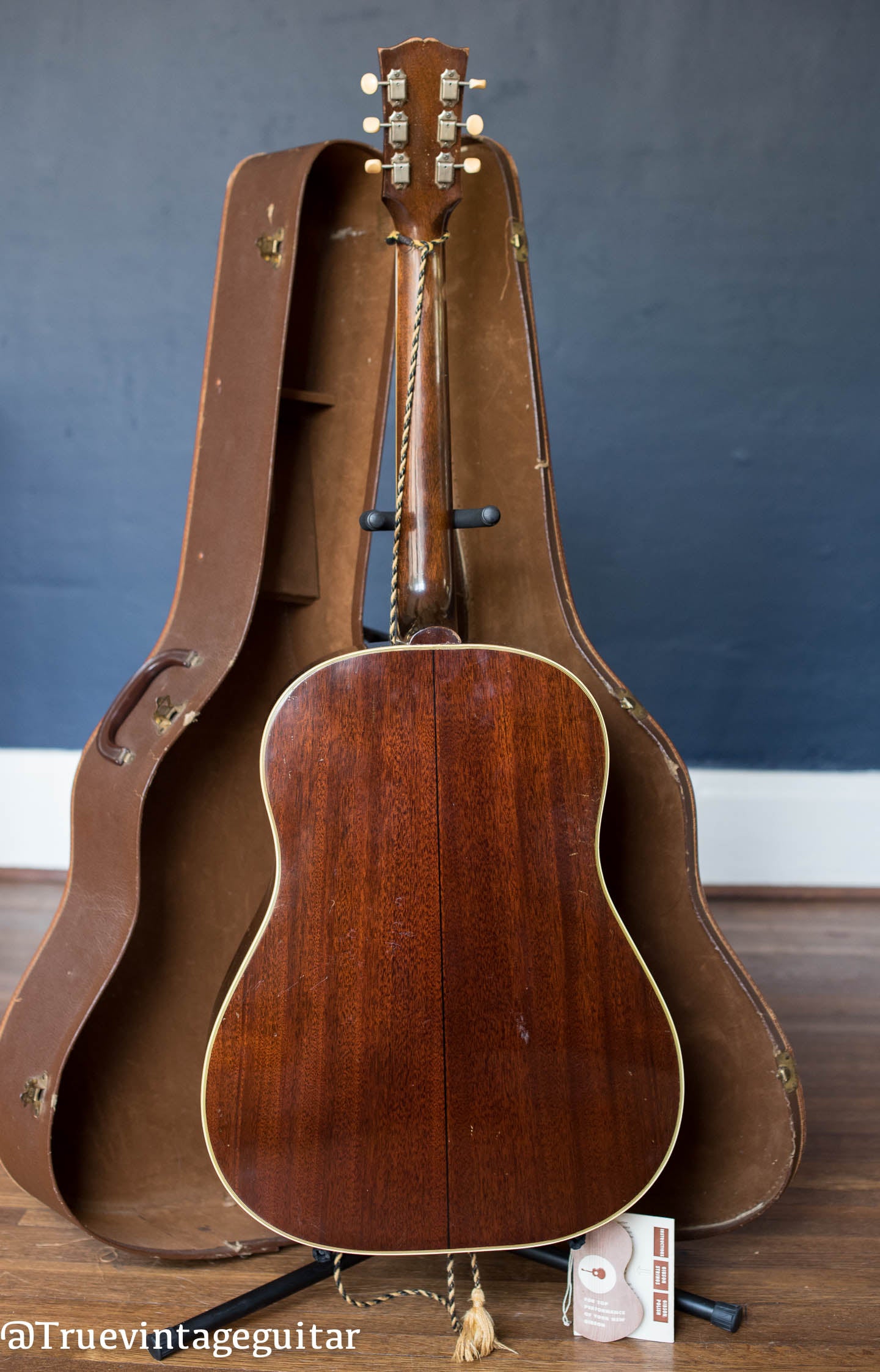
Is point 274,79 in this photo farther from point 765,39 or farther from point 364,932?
point 364,932

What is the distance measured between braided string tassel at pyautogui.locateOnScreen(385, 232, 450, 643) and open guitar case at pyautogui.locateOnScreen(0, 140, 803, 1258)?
0.61 feet

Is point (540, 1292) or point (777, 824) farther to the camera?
point (777, 824)

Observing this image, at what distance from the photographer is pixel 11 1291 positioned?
117 cm

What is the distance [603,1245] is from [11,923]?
1.66 m

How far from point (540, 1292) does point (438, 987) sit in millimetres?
414

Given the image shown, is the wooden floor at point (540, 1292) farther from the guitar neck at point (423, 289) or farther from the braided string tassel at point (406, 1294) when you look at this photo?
the guitar neck at point (423, 289)

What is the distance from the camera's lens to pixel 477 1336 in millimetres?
1086

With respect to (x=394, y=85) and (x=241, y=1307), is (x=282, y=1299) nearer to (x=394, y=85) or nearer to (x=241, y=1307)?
(x=241, y=1307)

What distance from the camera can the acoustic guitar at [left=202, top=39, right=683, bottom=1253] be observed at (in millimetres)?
1044

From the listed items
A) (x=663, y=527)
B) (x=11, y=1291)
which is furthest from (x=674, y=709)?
(x=11, y=1291)

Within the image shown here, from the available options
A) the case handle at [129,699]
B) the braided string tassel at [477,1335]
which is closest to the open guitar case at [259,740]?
the case handle at [129,699]

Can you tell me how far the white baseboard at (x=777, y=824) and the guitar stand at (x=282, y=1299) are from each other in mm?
1601

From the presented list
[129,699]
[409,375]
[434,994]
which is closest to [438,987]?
[434,994]

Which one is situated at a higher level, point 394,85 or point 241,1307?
point 394,85
